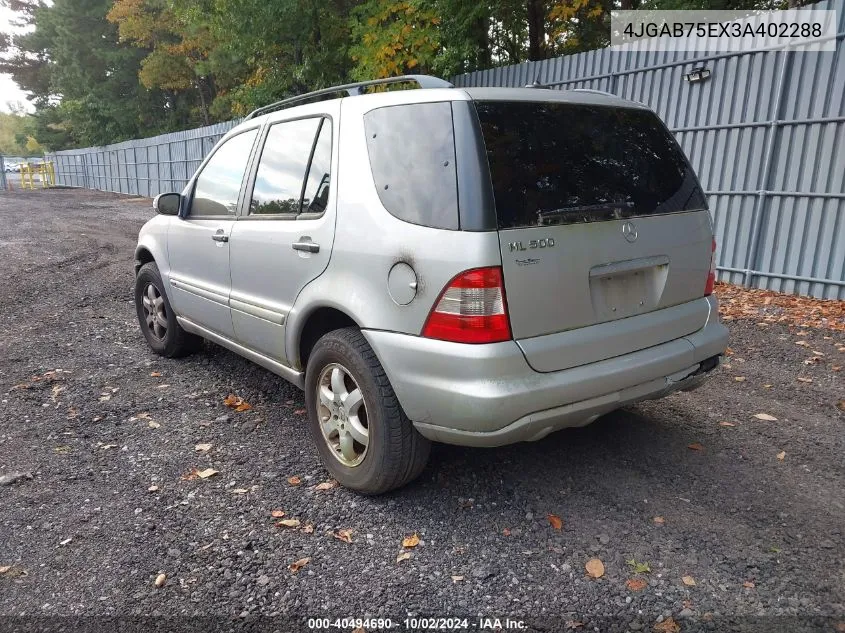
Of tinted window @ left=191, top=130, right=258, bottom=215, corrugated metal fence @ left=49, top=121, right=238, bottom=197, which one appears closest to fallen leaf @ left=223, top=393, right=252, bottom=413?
tinted window @ left=191, top=130, right=258, bottom=215

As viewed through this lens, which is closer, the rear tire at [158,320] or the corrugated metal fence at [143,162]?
the rear tire at [158,320]

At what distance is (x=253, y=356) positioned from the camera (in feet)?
13.0

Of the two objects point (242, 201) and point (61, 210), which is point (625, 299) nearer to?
point (242, 201)

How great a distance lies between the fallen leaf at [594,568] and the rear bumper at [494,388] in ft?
1.85

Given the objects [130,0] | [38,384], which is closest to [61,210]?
[130,0]

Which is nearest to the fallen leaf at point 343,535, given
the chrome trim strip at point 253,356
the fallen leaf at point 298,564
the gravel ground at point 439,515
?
the gravel ground at point 439,515

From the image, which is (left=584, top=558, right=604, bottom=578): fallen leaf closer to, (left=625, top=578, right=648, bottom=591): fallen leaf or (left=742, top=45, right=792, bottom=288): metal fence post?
(left=625, top=578, right=648, bottom=591): fallen leaf

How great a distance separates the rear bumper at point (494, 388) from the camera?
99.2 inches

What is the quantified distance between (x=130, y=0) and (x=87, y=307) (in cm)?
3146

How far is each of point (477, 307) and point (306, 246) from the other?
115 centimetres

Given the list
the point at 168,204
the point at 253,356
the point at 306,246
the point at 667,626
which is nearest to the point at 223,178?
the point at 168,204

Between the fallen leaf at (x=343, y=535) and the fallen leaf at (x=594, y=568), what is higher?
the fallen leaf at (x=594, y=568)

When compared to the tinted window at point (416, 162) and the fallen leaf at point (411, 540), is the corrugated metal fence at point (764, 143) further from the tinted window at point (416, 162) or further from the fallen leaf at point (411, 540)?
the fallen leaf at point (411, 540)

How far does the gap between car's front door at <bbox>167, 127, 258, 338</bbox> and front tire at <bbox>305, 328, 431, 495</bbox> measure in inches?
46.3
